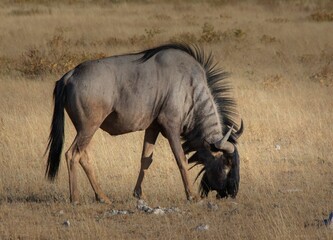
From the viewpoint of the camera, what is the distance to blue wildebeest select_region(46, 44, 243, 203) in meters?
8.44

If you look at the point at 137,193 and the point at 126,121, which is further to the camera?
the point at 137,193

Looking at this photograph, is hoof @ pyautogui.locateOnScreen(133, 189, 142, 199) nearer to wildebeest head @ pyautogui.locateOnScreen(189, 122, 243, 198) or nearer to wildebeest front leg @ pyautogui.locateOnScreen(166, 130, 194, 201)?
wildebeest front leg @ pyautogui.locateOnScreen(166, 130, 194, 201)

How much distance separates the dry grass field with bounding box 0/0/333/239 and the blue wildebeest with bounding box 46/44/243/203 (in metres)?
0.34

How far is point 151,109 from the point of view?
8.59m

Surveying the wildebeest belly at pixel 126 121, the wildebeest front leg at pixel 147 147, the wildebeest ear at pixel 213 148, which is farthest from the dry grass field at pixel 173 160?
the wildebeest belly at pixel 126 121

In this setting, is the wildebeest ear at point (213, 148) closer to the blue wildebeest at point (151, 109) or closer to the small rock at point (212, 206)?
the blue wildebeest at point (151, 109)

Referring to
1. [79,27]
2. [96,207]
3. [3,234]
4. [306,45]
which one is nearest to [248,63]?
[306,45]

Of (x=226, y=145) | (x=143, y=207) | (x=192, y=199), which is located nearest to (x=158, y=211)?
(x=143, y=207)

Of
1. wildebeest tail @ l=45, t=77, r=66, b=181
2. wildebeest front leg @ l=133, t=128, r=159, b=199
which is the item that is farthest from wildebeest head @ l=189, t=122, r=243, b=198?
wildebeest tail @ l=45, t=77, r=66, b=181

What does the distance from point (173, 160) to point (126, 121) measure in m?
1.95

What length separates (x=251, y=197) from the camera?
28.0 feet

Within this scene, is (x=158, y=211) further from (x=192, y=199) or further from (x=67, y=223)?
(x=67, y=223)

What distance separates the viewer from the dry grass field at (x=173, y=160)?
7287 millimetres

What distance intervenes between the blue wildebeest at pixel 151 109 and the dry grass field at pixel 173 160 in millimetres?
344
